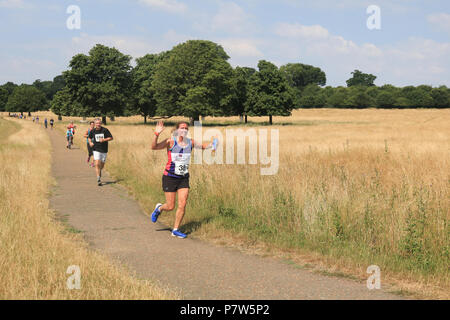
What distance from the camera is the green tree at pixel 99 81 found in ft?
195

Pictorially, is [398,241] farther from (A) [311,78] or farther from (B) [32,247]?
(A) [311,78]

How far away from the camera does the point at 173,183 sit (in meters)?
7.00

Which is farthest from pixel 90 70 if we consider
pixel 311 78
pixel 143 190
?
pixel 311 78

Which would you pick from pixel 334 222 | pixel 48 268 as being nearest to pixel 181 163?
pixel 334 222

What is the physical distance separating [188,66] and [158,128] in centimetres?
5052

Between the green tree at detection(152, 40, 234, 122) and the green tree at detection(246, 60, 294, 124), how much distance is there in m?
3.67

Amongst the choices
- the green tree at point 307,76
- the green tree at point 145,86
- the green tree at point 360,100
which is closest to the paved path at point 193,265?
the green tree at point 145,86

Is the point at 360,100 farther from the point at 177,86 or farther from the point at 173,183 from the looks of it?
the point at 173,183

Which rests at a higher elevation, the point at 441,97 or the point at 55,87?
the point at 55,87

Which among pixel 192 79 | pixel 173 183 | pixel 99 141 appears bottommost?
pixel 173 183

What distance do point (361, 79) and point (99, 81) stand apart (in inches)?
5052

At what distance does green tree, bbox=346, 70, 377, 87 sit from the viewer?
164 m

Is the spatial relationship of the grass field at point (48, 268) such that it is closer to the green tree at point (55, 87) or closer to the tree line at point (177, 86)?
the tree line at point (177, 86)
